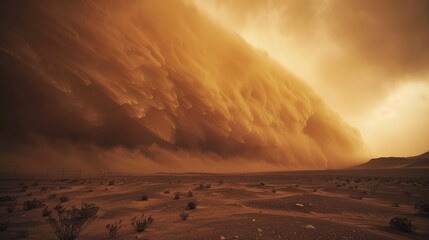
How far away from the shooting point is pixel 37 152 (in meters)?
38.0

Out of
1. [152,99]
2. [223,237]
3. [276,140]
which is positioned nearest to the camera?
[223,237]

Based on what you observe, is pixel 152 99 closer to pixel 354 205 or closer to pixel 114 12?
pixel 114 12

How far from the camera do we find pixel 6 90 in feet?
118

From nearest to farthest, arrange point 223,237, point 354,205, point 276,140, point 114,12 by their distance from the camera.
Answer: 1. point 223,237
2. point 354,205
3. point 114,12
4. point 276,140

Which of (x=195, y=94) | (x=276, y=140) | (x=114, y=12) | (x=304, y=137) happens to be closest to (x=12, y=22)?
(x=114, y=12)

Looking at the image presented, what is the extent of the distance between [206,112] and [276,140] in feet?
76.7

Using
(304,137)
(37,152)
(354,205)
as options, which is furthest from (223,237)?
(304,137)

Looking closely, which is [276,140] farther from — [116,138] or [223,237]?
[223,237]

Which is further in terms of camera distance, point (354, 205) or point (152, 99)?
point (152, 99)

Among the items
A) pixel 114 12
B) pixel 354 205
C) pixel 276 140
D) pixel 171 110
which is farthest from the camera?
pixel 276 140

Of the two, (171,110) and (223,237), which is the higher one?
(171,110)

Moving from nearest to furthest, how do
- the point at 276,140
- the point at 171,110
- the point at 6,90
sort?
1. the point at 6,90
2. the point at 171,110
3. the point at 276,140

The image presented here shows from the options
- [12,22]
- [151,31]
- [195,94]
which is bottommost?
[195,94]

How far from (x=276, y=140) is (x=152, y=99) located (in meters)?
35.4
